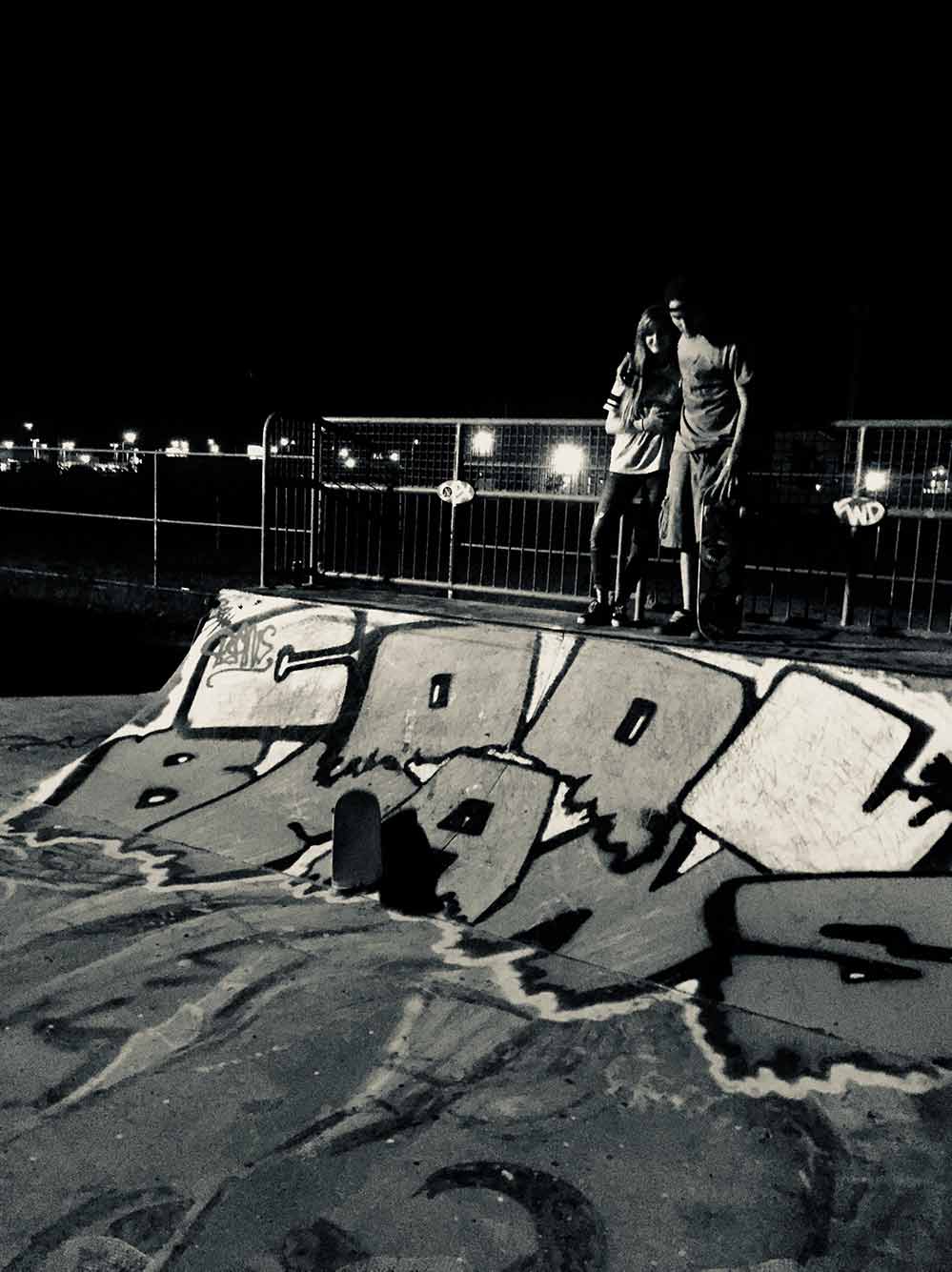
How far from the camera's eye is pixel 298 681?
22.4 ft

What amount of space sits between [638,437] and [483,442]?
1.97m

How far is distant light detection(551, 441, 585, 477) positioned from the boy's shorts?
5.14 ft

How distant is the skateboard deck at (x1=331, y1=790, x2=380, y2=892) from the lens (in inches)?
205

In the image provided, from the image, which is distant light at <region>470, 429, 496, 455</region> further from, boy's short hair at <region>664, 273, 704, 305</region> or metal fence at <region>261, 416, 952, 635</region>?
boy's short hair at <region>664, 273, 704, 305</region>

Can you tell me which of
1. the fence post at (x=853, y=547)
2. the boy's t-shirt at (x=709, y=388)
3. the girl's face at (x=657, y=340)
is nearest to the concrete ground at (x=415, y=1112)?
the boy's t-shirt at (x=709, y=388)

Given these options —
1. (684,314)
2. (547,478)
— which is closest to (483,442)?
(547,478)

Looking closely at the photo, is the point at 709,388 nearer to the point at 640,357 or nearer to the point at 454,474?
the point at 640,357

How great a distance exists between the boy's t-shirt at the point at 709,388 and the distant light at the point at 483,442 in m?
2.27

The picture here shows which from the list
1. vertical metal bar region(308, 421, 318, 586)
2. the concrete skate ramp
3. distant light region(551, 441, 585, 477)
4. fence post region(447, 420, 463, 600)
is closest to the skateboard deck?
the concrete skate ramp

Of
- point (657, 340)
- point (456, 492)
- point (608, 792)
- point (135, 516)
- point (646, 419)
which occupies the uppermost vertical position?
point (657, 340)

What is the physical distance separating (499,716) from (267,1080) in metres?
2.82

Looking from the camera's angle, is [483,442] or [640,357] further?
[483,442]

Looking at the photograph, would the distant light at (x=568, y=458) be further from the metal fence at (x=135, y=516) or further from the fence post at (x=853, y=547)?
the metal fence at (x=135, y=516)

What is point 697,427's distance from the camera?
20.5ft
